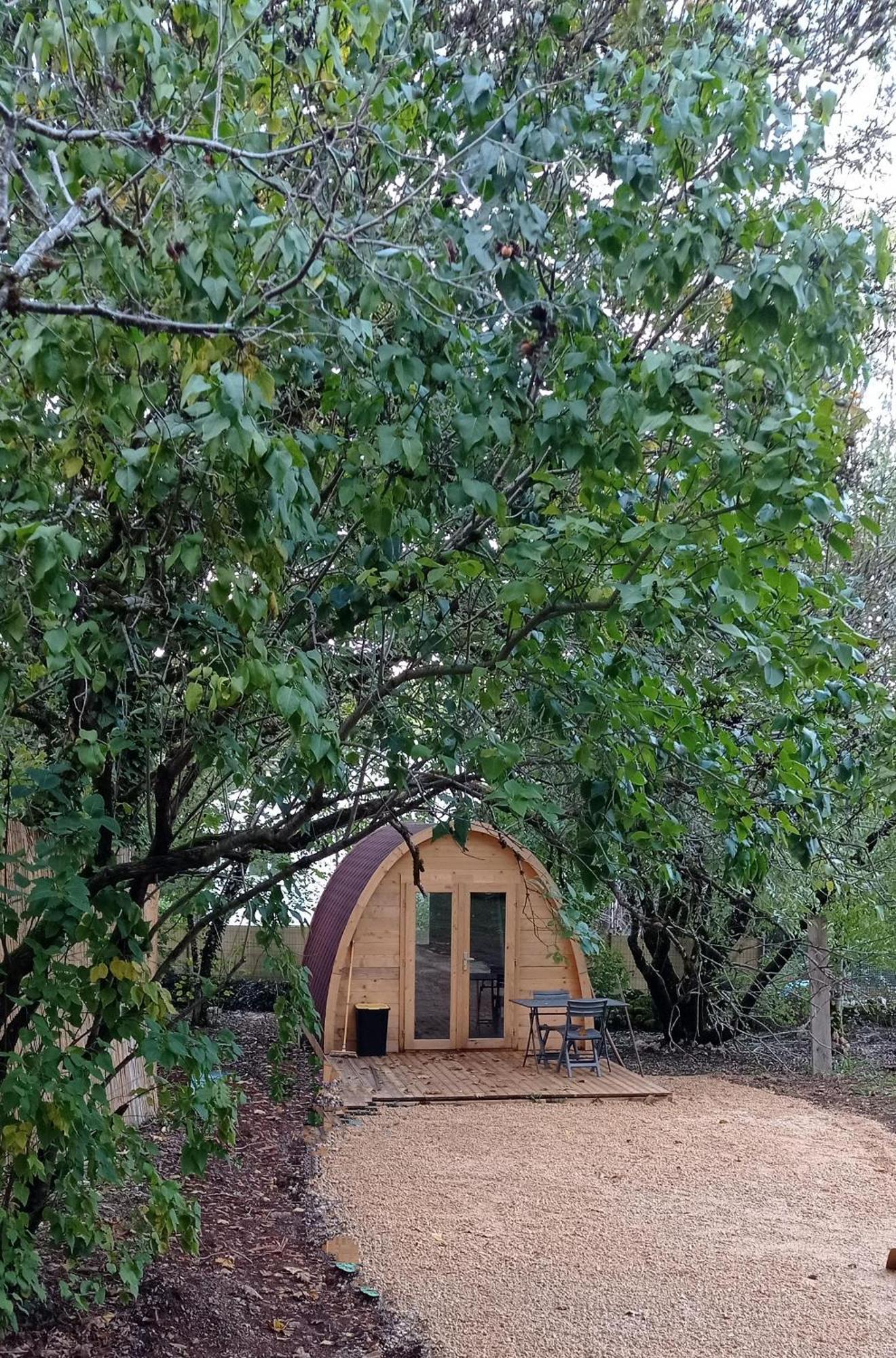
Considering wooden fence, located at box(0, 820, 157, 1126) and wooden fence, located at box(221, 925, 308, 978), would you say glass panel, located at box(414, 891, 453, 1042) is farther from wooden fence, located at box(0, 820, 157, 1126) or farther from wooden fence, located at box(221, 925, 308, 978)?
wooden fence, located at box(0, 820, 157, 1126)

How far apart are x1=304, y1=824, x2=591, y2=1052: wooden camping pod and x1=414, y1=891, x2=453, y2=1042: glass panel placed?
0.03 ft

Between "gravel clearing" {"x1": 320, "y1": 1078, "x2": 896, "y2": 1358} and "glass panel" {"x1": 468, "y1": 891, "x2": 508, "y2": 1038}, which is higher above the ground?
"glass panel" {"x1": 468, "y1": 891, "x2": 508, "y2": 1038}

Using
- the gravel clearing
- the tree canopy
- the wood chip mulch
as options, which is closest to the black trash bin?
the gravel clearing

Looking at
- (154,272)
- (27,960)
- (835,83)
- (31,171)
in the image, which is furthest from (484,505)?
(835,83)

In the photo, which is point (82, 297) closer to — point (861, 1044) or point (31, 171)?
point (31, 171)

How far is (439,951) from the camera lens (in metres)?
12.2

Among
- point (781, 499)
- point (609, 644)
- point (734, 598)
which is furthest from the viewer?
point (609, 644)

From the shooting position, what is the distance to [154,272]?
10.1 feet

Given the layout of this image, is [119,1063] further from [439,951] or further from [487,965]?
[487,965]

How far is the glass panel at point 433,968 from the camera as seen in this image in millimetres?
12094

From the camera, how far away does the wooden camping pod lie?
11672 mm

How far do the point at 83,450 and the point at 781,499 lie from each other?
6.23 feet

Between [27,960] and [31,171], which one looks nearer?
[31,171]

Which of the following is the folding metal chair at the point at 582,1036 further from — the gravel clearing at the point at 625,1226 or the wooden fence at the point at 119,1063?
the wooden fence at the point at 119,1063
